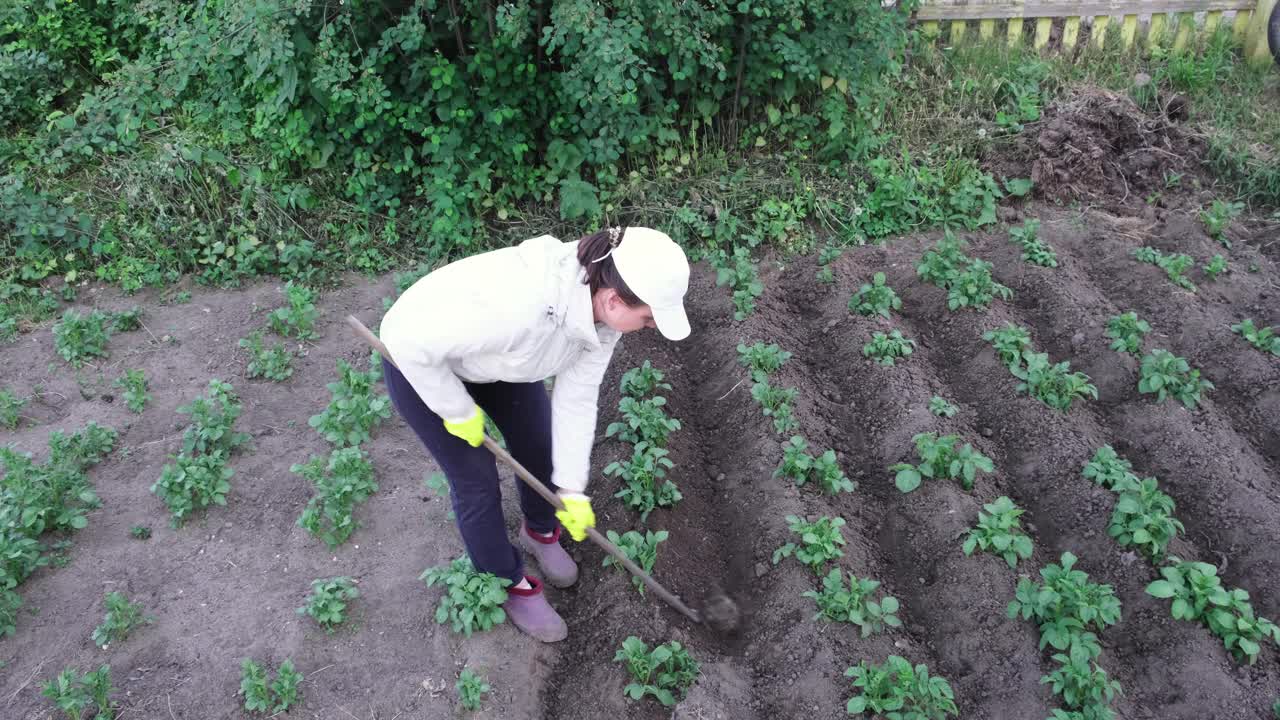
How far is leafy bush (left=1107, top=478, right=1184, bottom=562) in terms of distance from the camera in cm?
362

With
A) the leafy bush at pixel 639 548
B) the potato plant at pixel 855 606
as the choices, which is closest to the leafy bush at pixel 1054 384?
the potato plant at pixel 855 606

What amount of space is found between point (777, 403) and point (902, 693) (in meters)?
1.70

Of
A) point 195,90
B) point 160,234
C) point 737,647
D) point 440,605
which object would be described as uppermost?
point 195,90

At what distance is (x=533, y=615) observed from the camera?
3.66 m

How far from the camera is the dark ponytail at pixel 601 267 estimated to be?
2715 millimetres

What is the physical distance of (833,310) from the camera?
5418 millimetres

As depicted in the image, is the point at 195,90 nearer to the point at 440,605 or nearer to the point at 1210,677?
the point at 440,605

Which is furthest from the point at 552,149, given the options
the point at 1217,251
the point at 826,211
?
the point at 1217,251

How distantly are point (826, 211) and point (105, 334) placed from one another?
4.76m

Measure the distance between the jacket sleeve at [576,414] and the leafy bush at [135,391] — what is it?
9.38ft

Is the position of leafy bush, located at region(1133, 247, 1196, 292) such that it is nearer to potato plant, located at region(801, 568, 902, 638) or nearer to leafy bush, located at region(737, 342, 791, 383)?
leafy bush, located at region(737, 342, 791, 383)

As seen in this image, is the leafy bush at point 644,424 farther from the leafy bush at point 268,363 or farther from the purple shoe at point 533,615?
the leafy bush at point 268,363

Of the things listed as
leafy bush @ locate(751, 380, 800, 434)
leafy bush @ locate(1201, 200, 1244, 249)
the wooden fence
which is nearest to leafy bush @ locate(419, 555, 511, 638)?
leafy bush @ locate(751, 380, 800, 434)

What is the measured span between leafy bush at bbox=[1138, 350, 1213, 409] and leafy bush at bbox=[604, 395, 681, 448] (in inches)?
93.3
